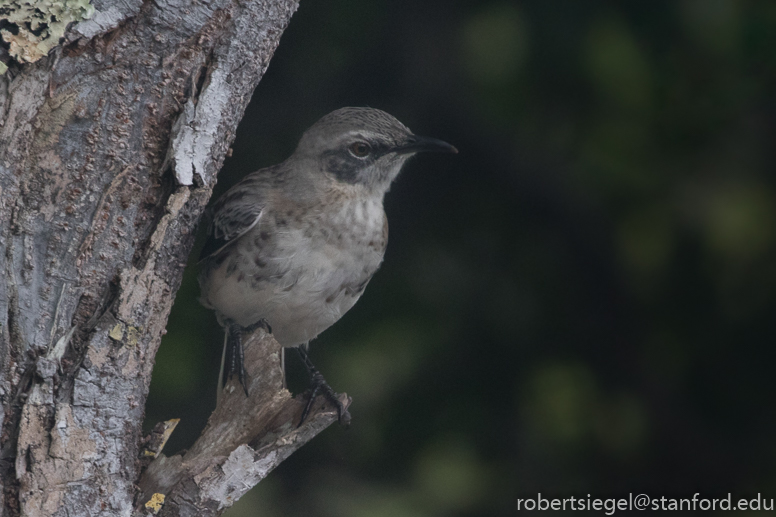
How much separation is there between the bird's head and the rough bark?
98 cm

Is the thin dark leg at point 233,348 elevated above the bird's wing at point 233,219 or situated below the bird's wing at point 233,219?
below

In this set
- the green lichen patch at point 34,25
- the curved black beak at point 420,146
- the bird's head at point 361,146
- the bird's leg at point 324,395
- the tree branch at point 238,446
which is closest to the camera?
the green lichen patch at point 34,25

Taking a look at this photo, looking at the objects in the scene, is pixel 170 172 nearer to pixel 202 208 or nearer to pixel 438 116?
pixel 202 208

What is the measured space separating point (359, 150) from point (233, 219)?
0.60 meters

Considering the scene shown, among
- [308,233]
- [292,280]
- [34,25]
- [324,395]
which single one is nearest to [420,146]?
[308,233]

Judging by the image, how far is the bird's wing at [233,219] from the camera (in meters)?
3.15

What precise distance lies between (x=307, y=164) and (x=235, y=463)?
4.75 feet

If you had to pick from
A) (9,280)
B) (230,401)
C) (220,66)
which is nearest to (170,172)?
(220,66)

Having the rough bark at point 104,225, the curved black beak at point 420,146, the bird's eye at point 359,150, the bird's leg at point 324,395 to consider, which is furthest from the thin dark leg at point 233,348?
the curved black beak at point 420,146

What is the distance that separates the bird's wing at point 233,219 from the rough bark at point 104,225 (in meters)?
0.79

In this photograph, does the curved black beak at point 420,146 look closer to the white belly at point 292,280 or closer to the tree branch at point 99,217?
the white belly at point 292,280

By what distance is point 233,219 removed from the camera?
3.18 meters

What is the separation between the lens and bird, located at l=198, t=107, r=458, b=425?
10.2 ft

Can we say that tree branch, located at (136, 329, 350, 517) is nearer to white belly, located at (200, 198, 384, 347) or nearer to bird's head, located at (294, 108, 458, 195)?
white belly, located at (200, 198, 384, 347)
